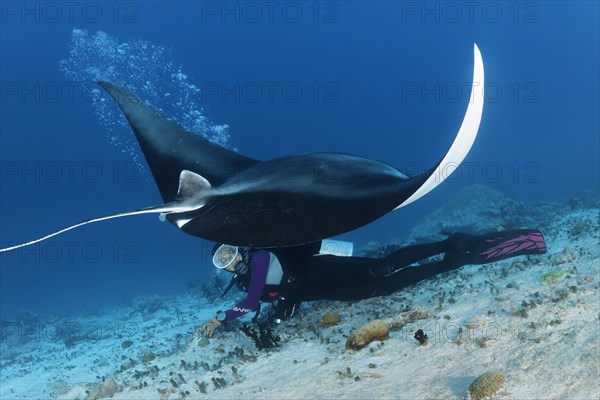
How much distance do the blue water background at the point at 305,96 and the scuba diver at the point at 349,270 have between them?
68576 mm

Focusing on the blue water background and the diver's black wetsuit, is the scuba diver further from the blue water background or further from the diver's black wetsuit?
the blue water background

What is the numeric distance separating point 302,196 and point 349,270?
10.6ft

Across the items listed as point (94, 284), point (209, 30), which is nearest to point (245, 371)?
point (94, 284)

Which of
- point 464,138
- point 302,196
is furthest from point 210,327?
point 464,138

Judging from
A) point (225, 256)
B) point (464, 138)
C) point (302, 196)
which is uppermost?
point (464, 138)

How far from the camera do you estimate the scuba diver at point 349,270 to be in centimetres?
533

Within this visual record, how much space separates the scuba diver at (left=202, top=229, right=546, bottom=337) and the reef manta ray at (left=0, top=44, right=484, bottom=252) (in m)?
2.53

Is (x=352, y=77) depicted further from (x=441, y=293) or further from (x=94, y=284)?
(x=441, y=293)

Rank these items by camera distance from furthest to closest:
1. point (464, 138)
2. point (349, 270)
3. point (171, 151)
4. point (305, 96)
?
point (305, 96) → point (349, 270) → point (171, 151) → point (464, 138)

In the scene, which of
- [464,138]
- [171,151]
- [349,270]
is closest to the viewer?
[464,138]

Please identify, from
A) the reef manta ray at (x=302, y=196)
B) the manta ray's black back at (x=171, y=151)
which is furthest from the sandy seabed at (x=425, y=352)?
the manta ray's black back at (x=171, y=151)

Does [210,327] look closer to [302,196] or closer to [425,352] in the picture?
[425,352]

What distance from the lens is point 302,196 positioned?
2.57 metres

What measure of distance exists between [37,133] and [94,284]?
5486 centimetres
